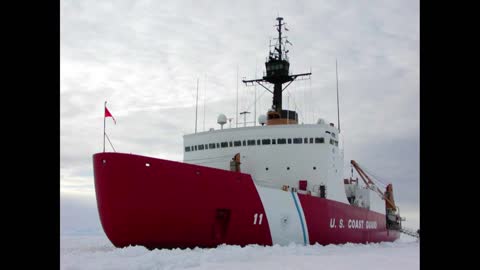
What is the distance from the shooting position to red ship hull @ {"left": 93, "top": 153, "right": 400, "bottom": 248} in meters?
13.6

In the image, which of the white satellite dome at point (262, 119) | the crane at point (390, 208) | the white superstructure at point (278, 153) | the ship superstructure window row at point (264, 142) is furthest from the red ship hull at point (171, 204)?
the crane at point (390, 208)

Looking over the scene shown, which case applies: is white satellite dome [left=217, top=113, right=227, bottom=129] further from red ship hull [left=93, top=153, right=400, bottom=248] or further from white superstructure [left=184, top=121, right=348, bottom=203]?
red ship hull [left=93, top=153, right=400, bottom=248]

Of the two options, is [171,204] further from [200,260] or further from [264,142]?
[264,142]

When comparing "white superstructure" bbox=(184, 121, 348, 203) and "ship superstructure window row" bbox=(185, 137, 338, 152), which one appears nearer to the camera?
"white superstructure" bbox=(184, 121, 348, 203)

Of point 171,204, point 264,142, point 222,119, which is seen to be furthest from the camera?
point 222,119

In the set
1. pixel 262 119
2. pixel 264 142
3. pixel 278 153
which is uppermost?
pixel 262 119

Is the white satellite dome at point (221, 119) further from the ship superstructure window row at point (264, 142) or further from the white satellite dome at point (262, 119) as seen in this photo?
the white satellite dome at point (262, 119)

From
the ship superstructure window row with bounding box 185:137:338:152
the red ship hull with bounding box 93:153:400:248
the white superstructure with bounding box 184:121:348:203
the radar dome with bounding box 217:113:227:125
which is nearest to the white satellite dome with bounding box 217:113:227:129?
the radar dome with bounding box 217:113:227:125

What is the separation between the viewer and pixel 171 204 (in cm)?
1373

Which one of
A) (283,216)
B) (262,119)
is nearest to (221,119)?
(262,119)

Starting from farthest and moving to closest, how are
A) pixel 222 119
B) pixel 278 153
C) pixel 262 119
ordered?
pixel 262 119 → pixel 222 119 → pixel 278 153

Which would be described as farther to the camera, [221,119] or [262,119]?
[262,119]
